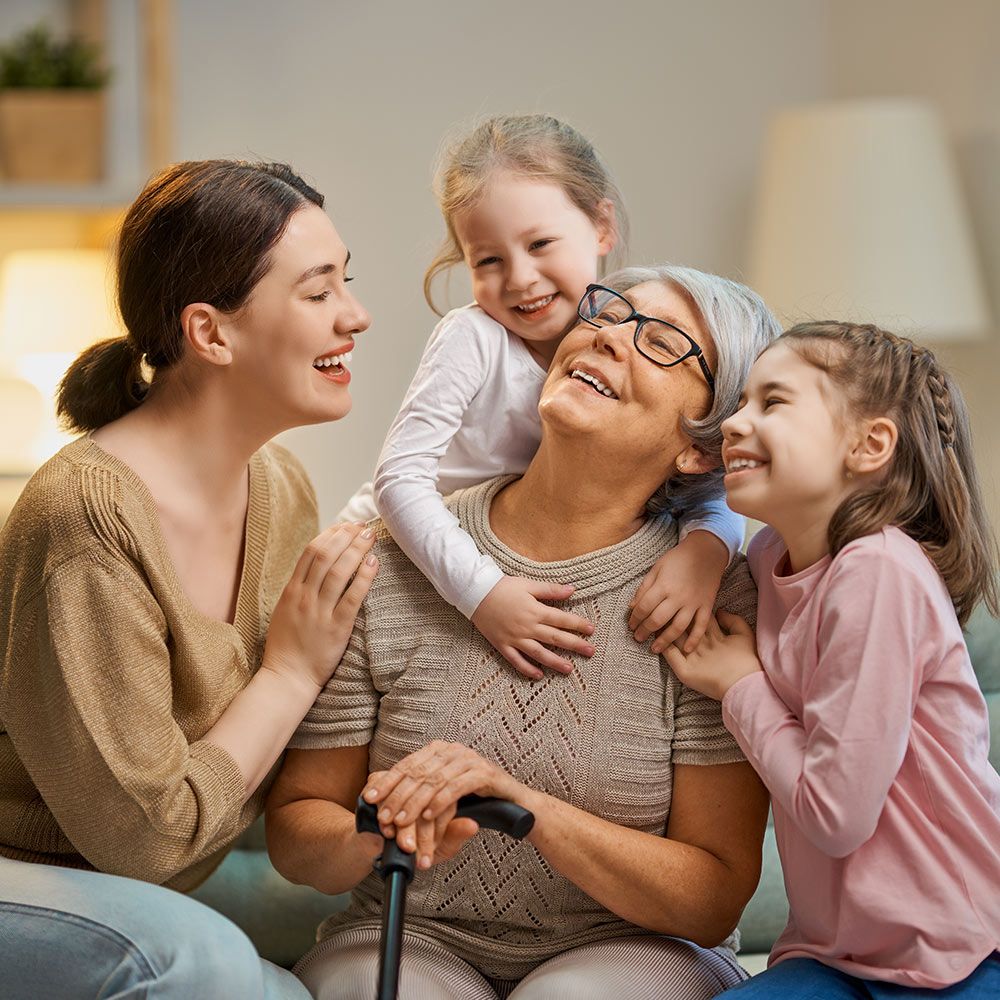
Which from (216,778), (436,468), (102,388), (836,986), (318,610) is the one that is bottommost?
(836,986)

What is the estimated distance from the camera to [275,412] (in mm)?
1715

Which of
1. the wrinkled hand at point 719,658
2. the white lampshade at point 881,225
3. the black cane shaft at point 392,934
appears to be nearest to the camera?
the black cane shaft at point 392,934

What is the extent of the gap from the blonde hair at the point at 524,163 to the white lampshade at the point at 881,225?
114 cm

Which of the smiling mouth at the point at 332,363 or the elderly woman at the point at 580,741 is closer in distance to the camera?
the elderly woman at the point at 580,741

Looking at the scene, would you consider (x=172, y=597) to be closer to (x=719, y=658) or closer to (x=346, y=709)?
(x=346, y=709)

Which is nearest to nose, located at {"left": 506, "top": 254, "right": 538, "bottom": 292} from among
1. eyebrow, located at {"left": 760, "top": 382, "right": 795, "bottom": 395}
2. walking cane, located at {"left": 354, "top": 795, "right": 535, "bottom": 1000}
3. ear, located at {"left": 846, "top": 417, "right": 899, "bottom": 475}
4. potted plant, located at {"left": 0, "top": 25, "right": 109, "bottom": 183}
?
eyebrow, located at {"left": 760, "top": 382, "right": 795, "bottom": 395}

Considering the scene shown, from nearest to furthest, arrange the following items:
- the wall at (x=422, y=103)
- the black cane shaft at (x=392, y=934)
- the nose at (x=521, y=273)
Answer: the black cane shaft at (x=392, y=934), the nose at (x=521, y=273), the wall at (x=422, y=103)

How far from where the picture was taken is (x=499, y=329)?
1.95 m

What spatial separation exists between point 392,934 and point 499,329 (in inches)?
33.0

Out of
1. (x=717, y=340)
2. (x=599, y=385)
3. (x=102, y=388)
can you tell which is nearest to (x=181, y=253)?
(x=102, y=388)

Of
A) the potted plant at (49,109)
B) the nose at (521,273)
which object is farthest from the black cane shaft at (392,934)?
the potted plant at (49,109)

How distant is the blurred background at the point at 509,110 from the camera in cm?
312

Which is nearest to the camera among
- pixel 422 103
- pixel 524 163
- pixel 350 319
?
pixel 350 319

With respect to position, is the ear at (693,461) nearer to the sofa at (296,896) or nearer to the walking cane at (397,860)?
the walking cane at (397,860)
